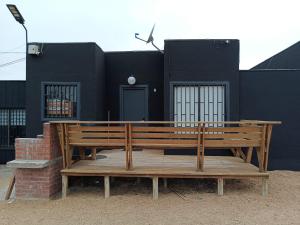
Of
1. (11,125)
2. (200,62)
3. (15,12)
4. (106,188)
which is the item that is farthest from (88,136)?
(11,125)

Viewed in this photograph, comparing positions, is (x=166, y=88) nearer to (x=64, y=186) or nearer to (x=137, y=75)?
(x=137, y=75)

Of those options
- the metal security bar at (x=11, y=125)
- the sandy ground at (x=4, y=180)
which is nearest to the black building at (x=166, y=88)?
the sandy ground at (x=4, y=180)

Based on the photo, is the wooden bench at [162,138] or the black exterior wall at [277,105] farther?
the black exterior wall at [277,105]

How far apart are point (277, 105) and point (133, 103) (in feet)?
13.2

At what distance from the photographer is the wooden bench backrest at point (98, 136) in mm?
6066

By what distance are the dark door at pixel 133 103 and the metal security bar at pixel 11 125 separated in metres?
4.67

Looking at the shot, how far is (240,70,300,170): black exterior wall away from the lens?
860 centimetres

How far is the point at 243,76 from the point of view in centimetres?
864

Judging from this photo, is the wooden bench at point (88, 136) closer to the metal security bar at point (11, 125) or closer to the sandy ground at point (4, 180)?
the sandy ground at point (4, 180)

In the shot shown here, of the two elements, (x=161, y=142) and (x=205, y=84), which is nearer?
(x=161, y=142)

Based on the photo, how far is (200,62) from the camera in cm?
853

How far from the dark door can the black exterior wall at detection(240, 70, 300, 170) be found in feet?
9.36

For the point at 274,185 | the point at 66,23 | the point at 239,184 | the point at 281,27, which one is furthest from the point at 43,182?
the point at 281,27

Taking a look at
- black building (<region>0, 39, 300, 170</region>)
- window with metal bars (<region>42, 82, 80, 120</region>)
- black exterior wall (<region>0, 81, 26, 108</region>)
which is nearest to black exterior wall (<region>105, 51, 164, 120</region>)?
black building (<region>0, 39, 300, 170</region>)
